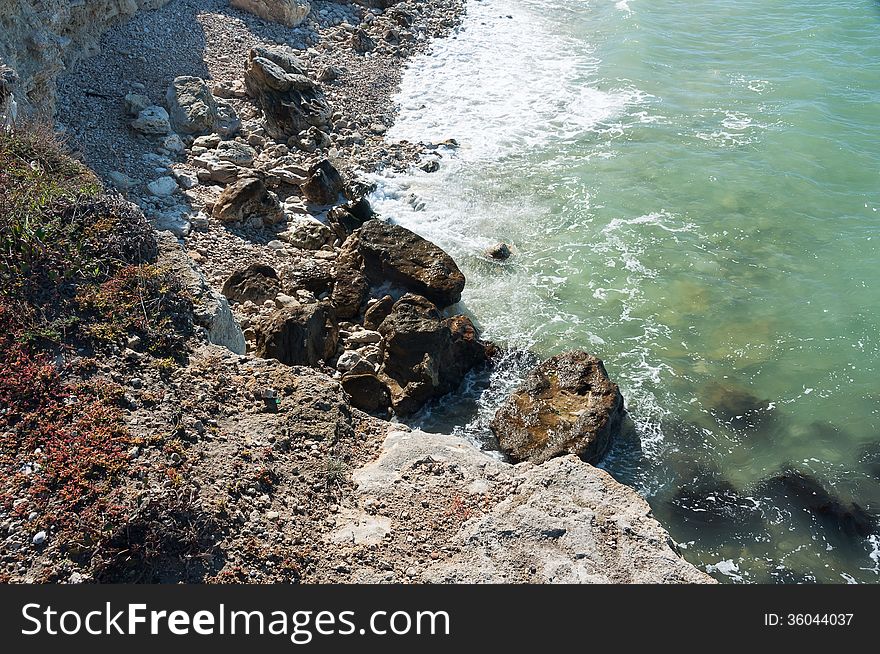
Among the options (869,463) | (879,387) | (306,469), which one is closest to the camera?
(306,469)

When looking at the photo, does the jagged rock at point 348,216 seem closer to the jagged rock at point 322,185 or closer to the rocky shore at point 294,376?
the rocky shore at point 294,376

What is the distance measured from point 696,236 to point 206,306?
15620mm

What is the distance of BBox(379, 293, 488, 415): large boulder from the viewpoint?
16188mm

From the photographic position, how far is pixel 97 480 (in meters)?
9.12

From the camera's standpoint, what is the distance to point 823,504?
1426 centimetres

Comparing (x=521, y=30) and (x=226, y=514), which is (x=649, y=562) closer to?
(x=226, y=514)

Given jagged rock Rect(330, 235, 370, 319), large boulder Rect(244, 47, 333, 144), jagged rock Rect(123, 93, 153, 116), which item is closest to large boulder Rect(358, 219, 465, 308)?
jagged rock Rect(330, 235, 370, 319)

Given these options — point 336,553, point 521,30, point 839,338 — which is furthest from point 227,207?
point 521,30

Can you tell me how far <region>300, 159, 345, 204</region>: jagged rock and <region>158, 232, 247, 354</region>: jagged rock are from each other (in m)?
7.85

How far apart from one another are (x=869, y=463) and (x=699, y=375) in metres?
4.02

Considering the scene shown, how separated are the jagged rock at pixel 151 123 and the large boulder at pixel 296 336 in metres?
9.54

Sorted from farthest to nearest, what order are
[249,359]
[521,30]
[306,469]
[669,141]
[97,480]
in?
[521,30] → [669,141] → [249,359] → [306,469] → [97,480]

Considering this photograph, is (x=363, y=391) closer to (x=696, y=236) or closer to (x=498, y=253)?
(x=498, y=253)

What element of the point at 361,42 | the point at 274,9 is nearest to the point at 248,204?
the point at 361,42
